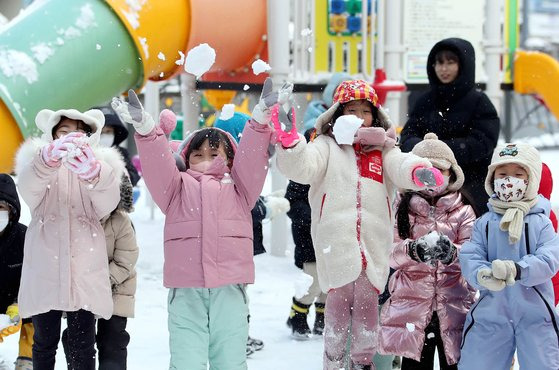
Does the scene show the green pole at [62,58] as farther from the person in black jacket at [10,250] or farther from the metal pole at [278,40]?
the person in black jacket at [10,250]

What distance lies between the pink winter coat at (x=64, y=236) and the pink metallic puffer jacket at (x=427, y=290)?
4.29 feet

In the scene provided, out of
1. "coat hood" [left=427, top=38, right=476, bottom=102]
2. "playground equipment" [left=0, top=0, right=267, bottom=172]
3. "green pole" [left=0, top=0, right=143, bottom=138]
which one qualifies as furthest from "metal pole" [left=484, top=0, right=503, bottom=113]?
"green pole" [left=0, top=0, right=143, bottom=138]

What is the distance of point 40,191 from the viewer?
12.0 ft

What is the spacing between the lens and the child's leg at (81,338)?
3727 mm

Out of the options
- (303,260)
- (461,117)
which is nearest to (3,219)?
(303,260)

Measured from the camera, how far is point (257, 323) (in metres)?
5.52

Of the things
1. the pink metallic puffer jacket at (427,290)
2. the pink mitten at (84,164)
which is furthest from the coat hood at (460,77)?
the pink mitten at (84,164)

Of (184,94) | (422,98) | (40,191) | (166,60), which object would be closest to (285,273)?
(166,60)

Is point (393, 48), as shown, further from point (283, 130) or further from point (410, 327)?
point (283, 130)

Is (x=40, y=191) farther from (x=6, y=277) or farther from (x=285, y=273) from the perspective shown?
(x=285, y=273)

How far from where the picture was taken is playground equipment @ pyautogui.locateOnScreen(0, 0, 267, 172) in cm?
585

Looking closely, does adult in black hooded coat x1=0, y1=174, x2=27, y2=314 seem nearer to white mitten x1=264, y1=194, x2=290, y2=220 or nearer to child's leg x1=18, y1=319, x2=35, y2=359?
child's leg x1=18, y1=319, x2=35, y2=359

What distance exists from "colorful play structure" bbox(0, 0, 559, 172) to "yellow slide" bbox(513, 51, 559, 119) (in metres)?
2.31

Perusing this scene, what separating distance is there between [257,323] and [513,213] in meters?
2.38
